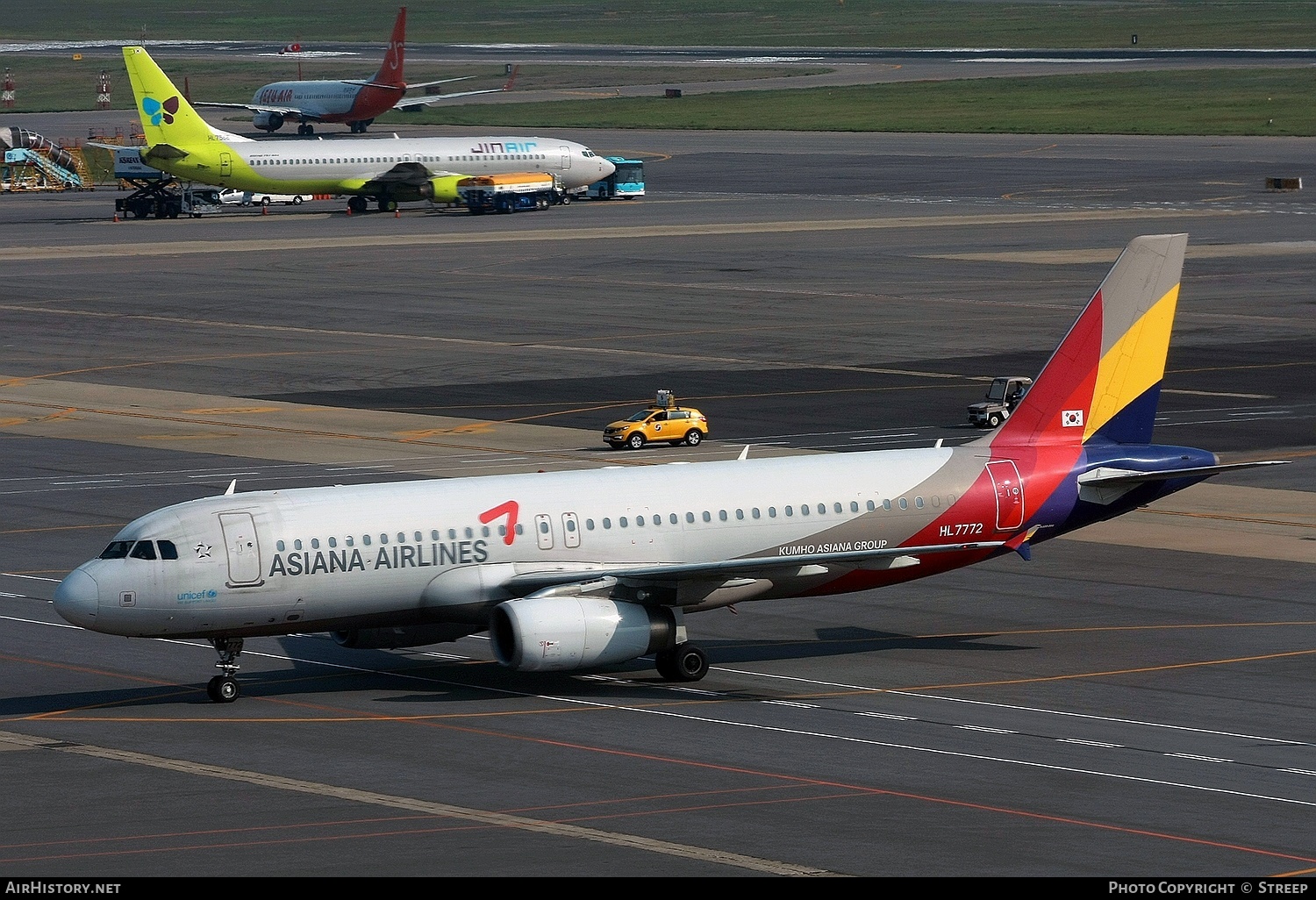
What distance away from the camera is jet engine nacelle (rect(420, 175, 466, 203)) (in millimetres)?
157250

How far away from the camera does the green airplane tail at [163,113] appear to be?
147750 millimetres

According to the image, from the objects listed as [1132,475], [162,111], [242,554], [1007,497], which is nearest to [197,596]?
[242,554]

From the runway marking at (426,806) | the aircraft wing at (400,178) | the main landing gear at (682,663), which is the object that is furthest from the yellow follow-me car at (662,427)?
the aircraft wing at (400,178)

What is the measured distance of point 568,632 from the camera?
4053 centimetres

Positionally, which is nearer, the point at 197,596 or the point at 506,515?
the point at 197,596

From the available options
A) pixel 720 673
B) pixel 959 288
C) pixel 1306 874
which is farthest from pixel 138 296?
pixel 1306 874

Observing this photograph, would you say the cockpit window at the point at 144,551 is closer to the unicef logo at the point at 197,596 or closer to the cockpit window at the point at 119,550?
the cockpit window at the point at 119,550

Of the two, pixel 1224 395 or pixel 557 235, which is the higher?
pixel 557 235

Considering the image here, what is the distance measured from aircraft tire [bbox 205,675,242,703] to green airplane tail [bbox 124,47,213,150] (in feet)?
367

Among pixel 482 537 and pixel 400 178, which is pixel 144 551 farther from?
pixel 400 178

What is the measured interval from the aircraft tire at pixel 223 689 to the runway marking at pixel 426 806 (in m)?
3.71

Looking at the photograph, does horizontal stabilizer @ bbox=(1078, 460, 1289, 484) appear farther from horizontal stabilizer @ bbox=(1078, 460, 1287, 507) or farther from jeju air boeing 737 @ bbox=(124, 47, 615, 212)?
jeju air boeing 737 @ bbox=(124, 47, 615, 212)

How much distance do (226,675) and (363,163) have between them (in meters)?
119
